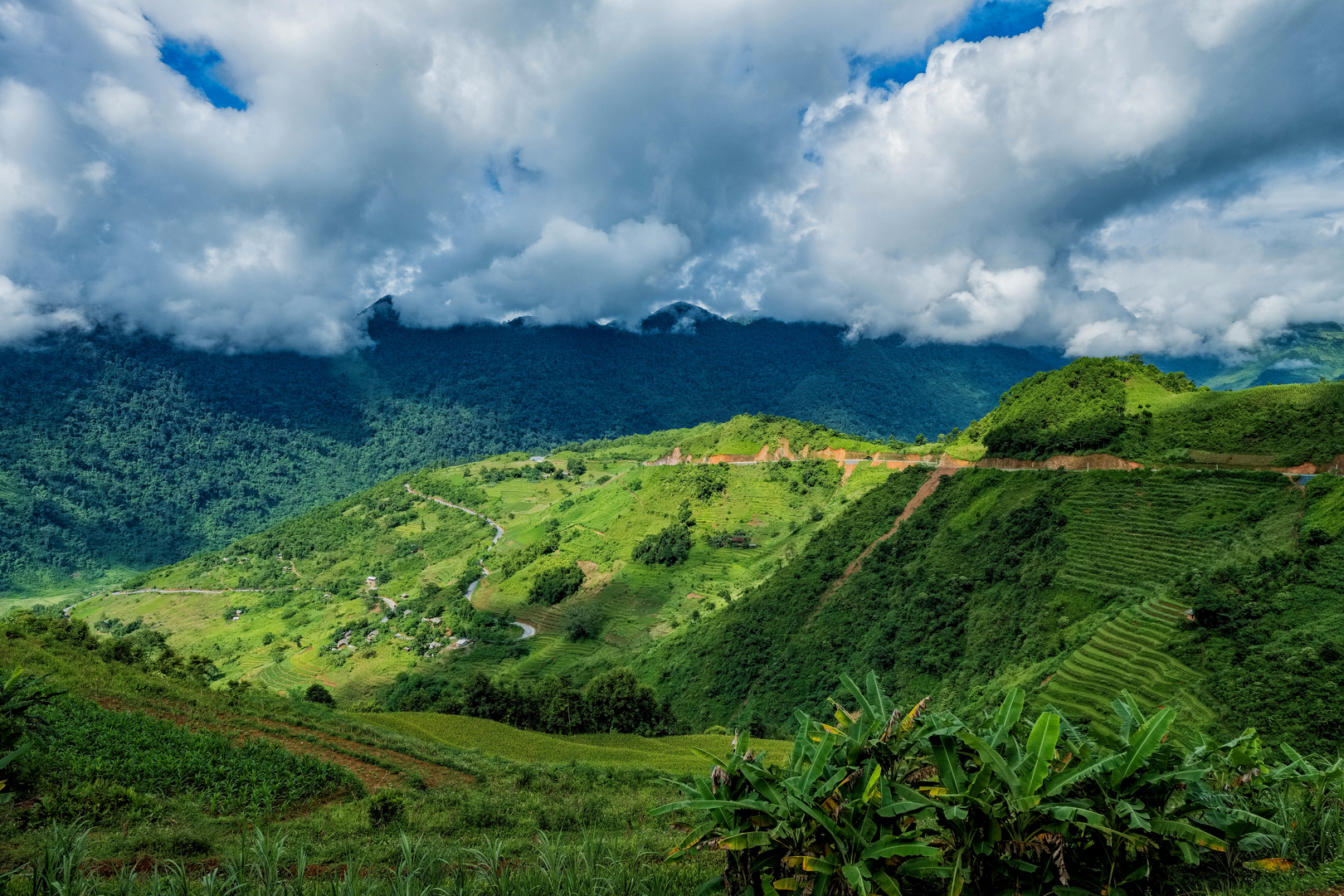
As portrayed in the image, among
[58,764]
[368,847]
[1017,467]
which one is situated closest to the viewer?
[368,847]

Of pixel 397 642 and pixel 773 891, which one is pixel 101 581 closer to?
pixel 397 642

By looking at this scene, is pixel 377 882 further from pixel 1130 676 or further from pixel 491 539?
pixel 491 539

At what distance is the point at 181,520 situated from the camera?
6142 inches

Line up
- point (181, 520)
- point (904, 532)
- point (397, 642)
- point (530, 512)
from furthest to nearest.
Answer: point (181, 520) → point (530, 512) → point (397, 642) → point (904, 532)

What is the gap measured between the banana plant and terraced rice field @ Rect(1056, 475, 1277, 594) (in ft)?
87.6

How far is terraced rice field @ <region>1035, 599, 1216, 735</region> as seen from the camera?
18.4 metres

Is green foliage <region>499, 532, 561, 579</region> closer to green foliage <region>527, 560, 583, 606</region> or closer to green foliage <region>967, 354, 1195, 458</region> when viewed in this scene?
green foliage <region>527, 560, 583, 606</region>

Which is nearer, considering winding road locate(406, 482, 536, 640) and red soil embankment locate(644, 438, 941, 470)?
red soil embankment locate(644, 438, 941, 470)

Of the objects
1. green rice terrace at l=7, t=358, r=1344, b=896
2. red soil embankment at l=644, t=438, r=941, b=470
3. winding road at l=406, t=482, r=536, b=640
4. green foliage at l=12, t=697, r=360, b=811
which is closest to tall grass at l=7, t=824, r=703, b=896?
green rice terrace at l=7, t=358, r=1344, b=896

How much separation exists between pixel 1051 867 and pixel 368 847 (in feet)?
30.6

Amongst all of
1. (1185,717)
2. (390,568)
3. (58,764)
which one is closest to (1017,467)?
(1185,717)

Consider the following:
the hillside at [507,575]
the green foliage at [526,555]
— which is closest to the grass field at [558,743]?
the hillside at [507,575]

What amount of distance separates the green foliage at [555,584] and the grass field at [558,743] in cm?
3712

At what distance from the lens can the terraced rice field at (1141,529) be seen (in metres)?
26.1
